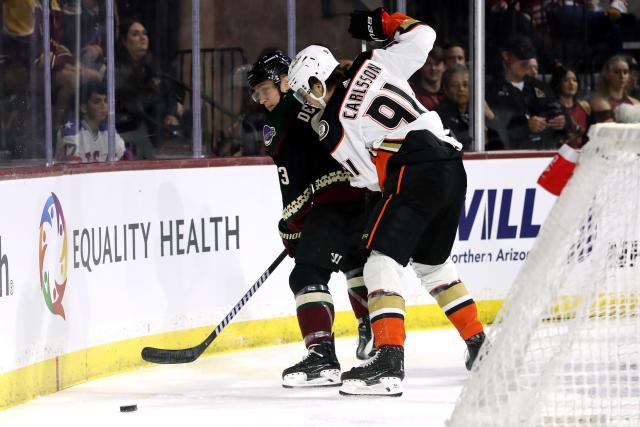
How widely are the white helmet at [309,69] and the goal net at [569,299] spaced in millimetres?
1221

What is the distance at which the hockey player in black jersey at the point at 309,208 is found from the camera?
4.59 meters

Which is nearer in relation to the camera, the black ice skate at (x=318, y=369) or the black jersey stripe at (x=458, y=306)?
the black jersey stripe at (x=458, y=306)

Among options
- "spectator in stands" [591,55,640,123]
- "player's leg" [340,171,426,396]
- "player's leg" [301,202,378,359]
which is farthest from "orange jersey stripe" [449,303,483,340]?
"spectator in stands" [591,55,640,123]

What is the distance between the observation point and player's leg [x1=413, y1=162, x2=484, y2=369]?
14.4 ft

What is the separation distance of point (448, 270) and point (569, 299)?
117 centimetres

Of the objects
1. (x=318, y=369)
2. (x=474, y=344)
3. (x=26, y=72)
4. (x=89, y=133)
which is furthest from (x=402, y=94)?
(x=89, y=133)

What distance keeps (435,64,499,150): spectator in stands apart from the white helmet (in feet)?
7.24

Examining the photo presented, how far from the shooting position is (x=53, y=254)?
4598 mm

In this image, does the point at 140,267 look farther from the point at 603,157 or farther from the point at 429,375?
the point at 603,157

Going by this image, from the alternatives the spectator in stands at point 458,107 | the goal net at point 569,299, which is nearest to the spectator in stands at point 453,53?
the spectator in stands at point 458,107

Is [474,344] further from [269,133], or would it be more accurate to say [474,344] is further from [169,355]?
[169,355]

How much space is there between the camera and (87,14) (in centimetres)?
529

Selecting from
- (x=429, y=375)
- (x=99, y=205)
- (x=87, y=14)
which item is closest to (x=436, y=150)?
(x=429, y=375)

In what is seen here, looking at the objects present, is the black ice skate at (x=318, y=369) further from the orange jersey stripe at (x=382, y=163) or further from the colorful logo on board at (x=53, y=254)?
the colorful logo on board at (x=53, y=254)
